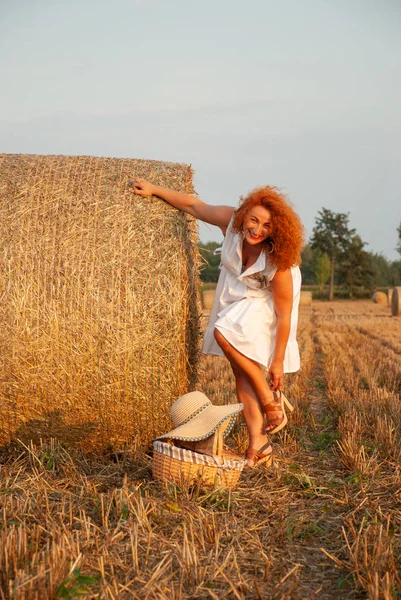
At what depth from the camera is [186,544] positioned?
272cm

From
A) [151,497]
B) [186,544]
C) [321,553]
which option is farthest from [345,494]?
[186,544]

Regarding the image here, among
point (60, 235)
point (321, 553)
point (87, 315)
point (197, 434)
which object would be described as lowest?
point (321, 553)

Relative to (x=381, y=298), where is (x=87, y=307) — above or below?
above

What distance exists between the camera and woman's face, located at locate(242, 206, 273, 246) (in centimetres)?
442

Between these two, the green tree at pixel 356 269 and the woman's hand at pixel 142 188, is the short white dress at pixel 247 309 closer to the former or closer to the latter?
the woman's hand at pixel 142 188

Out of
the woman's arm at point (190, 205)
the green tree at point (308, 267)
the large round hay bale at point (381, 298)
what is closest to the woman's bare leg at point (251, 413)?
the woman's arm at point (190, 205)

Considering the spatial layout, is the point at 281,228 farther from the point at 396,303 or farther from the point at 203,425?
the point at 396,303

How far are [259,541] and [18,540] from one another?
1031mm

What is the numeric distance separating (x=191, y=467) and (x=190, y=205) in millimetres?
1806

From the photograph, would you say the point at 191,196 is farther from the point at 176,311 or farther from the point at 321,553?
the point at 321,553

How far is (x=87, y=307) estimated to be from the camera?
4.33 meters

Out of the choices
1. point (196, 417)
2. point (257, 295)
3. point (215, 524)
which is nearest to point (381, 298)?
point (257, 295)

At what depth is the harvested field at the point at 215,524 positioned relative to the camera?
8.15 ft

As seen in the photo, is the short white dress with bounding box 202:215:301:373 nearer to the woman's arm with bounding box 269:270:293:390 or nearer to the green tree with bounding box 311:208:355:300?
the woman's arm with bounding box 269:270:293:390
